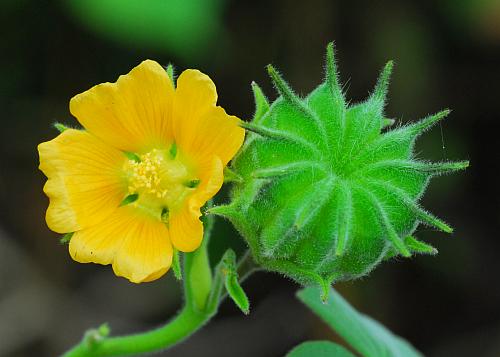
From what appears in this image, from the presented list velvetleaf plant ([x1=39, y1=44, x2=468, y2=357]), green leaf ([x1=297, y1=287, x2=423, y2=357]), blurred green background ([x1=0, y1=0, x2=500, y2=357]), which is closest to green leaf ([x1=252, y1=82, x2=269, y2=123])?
velvetleaf plant ([x1=39, y1=44, x2=468, y2=357])

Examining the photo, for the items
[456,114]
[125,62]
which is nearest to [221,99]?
[125,62]

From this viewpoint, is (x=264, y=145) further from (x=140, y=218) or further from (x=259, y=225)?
(x=140, y=218)

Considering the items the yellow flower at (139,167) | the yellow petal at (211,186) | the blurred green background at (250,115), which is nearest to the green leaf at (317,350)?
the yellow flower at (139,167)

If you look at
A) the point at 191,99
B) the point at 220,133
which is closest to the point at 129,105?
the point at 191,99

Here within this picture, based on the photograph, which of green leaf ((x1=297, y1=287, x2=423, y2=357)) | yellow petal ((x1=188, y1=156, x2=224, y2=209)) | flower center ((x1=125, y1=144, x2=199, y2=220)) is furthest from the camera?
green leaf ((x1=297, y1=287, x2=423, y2=357))

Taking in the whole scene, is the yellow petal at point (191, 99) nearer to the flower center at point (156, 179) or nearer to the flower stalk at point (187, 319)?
the flower center at point (156, 179)

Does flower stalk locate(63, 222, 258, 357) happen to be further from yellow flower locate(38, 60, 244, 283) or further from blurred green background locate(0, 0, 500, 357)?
blurred green background locate(0, 0, 500, 357)
